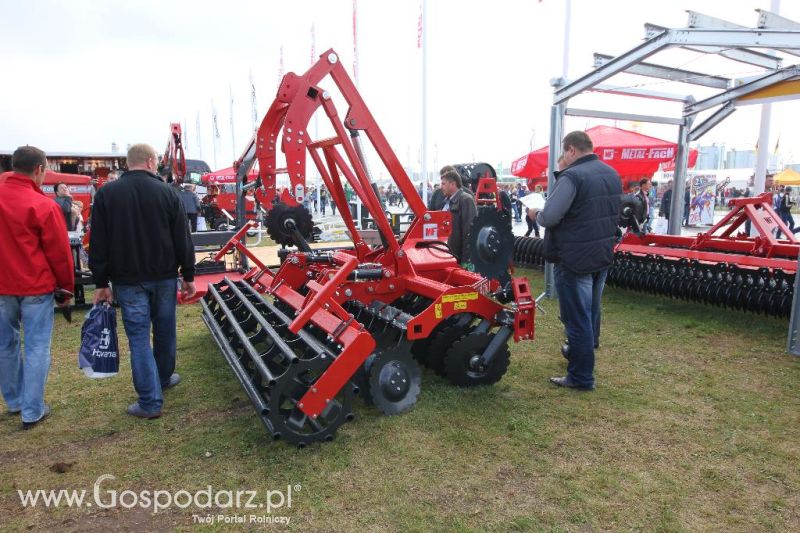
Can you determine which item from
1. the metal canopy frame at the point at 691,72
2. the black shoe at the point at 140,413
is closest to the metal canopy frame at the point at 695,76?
the metal canopy frame at the point at 691,72

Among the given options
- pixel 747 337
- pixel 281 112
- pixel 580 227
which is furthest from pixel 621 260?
pixel 281 112

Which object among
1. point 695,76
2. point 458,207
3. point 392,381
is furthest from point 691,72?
point 392,381

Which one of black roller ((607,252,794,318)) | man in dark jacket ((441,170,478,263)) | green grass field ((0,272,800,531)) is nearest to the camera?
green grass field ((0,272,800,531))

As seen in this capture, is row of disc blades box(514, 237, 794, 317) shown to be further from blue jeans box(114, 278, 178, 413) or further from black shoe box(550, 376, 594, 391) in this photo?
blue jeans box(114, 278, 178, 413)

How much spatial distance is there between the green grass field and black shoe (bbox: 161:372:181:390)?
0.38 ft

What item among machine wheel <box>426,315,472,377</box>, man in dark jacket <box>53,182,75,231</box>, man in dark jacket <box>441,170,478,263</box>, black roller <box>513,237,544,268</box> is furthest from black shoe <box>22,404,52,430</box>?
black roller <box>513,237,544,268</box>

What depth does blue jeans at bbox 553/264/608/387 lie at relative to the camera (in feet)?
13.6

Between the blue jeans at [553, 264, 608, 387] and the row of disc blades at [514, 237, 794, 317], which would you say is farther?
the row of disc blades at [514, 237, 794, 317]

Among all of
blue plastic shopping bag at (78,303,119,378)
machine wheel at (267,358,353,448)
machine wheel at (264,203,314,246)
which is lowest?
machine wheel at (267,358,353,448)

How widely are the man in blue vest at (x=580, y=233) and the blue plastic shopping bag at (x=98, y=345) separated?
3184mm

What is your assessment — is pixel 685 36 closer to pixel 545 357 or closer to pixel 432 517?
pixel 545 357

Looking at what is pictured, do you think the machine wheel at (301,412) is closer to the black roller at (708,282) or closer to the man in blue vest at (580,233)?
the man in blue vest at (580,233)

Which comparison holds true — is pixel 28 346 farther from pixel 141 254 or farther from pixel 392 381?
pixel 392 381

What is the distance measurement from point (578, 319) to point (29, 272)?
3.93m
